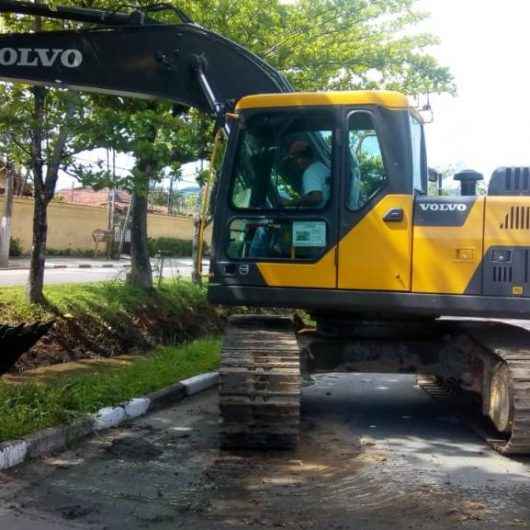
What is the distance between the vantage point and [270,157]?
261 inches

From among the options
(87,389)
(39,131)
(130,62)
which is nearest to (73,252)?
(39,131)

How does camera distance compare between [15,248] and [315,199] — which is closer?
[315,199]

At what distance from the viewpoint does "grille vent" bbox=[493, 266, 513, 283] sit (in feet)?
20.8

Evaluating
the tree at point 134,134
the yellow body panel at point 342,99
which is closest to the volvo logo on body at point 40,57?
the yellow body panel at point 342,99

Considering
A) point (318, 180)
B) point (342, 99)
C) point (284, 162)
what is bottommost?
point (318, 180)

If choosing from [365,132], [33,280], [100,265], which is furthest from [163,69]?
[100,265]

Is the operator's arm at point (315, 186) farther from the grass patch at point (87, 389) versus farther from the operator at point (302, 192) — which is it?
the grass patch at point (87, 389)

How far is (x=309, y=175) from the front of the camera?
21.5 ft

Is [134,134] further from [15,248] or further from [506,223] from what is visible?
[15,248]

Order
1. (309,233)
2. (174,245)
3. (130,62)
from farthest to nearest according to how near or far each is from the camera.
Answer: (174,245), (130,62), (309,233)

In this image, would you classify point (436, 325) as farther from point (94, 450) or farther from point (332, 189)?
point (94, 450)

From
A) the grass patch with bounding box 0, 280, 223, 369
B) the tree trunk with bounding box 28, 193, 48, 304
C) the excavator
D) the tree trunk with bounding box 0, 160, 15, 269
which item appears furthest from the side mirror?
the tree trunk with bounding box 0, 160, 15, 269

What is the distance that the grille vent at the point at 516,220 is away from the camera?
6344 millimetres

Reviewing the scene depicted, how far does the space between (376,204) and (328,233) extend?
1.53ft
